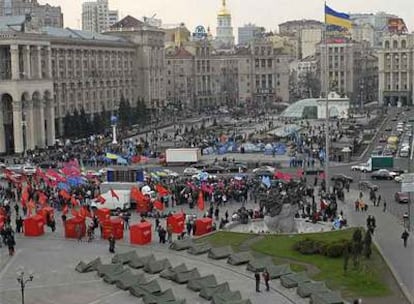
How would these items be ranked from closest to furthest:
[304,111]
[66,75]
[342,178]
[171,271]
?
[171,271] → [342,178] → [66,75] → [304,111]

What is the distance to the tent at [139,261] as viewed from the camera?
29703 mm

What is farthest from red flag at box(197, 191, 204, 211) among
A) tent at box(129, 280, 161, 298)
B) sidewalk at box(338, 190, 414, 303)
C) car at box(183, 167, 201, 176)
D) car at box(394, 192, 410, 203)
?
tent at box(129, 280, 161, 298)

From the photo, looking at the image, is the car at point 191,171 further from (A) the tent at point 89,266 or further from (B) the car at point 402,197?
(A) the tent at point 89,266

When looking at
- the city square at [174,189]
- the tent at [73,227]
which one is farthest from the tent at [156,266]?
the tent at [73,227]

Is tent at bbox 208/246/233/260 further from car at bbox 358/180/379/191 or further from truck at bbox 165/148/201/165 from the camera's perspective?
truck at bbox 165/148/201/165

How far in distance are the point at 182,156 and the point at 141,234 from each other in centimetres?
2733

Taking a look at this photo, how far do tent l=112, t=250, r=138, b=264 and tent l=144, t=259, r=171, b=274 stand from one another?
3.62 ft

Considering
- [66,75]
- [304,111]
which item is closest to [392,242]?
[66,75]

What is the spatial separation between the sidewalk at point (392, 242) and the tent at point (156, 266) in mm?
8179

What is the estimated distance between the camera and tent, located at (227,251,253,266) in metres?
30.1

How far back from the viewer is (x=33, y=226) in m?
36.5

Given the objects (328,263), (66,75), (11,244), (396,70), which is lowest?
(328,263)

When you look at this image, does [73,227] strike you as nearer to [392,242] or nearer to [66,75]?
[392,242]

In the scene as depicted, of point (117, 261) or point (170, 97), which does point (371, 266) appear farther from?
point (170, 97)
